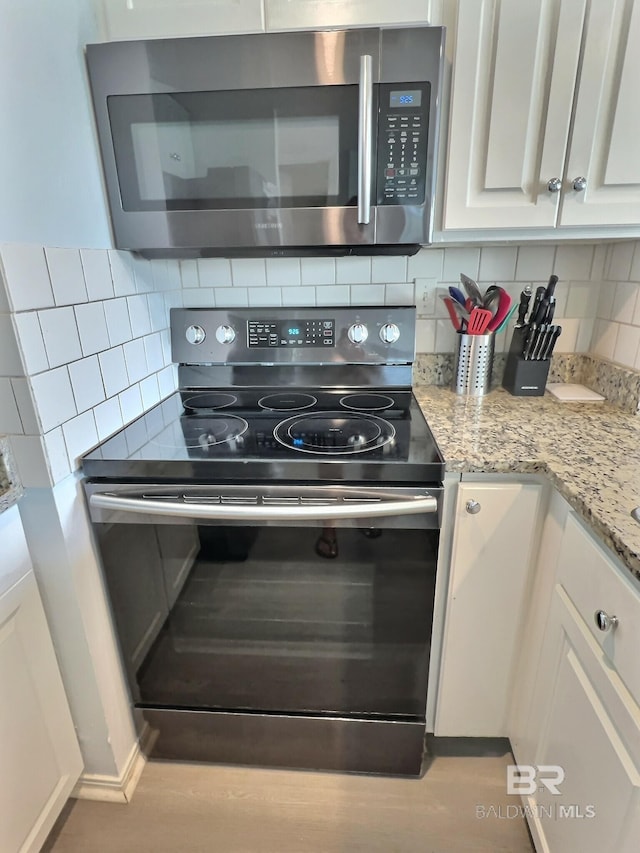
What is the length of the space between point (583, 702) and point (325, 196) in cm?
118

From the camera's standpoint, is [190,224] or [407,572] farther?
[190,224]

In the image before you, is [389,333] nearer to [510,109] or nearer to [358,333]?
[358,333]

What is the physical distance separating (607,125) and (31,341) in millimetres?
1332

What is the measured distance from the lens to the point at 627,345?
4.35ft

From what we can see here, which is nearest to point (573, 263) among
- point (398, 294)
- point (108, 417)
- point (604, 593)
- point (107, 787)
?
point (398, 294)

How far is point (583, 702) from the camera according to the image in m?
0.82

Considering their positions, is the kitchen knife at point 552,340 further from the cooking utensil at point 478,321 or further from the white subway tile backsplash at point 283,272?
the white subway tile backsplash at point 283,272

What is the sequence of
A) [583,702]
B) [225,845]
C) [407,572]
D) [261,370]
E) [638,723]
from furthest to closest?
[261,370] < [225,845] < [407,572] < [583,702] < [638,723]

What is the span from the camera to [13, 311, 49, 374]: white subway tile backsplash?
32.8 inches

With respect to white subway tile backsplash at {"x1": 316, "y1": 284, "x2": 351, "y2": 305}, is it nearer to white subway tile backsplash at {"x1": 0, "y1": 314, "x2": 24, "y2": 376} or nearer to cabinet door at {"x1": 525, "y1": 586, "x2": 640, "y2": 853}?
white subway tile backsplash at {"x1": 0, "y1": 314, "x2": 24, "y2": 376}

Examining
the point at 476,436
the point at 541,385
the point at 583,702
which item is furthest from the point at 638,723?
the point at 541,385

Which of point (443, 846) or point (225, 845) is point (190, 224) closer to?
point (225, 845)

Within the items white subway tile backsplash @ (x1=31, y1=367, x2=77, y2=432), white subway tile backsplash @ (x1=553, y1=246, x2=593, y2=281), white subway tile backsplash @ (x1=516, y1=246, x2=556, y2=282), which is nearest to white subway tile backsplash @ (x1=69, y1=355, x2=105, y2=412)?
white subway tile backsplash @ (x1=31, y1=367, x2=77, y2=432)

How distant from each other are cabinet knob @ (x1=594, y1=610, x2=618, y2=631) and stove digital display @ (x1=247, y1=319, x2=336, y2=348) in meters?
1.02
